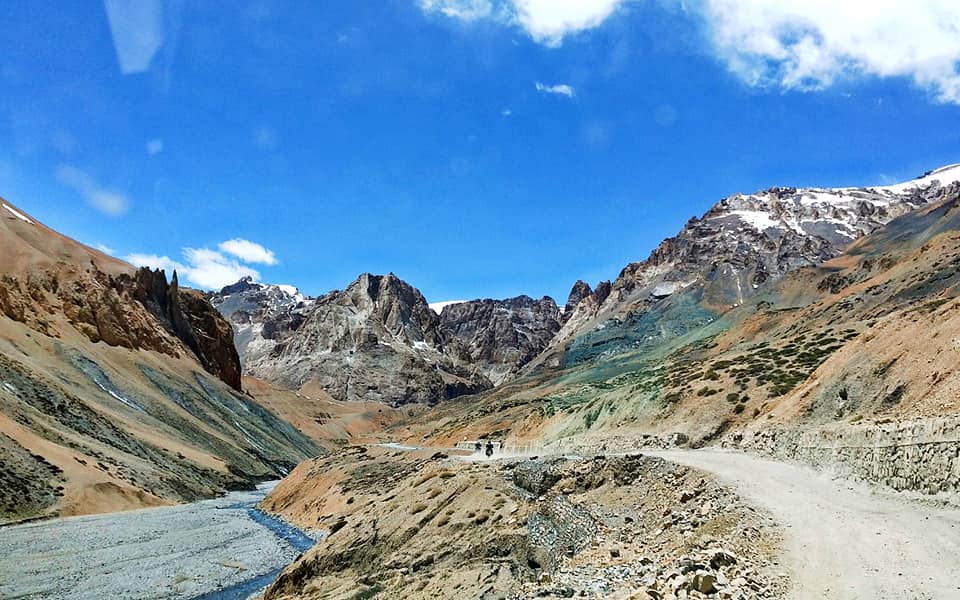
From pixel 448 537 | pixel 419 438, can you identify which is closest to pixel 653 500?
pixel 448 537

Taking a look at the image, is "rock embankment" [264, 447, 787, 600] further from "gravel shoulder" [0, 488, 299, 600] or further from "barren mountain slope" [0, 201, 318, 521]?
"barren mountain slope" [0, 201, 318, 521]

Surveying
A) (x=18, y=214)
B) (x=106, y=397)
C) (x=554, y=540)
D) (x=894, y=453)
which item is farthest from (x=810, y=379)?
(x=18, y=214)

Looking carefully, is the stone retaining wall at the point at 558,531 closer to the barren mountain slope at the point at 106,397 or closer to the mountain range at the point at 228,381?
the mountain range at the point at 228,381

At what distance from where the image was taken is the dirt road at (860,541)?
37.0 ft

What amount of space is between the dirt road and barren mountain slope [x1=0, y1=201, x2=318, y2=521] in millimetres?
52218

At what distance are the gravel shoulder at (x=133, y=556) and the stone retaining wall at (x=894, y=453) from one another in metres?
29.2

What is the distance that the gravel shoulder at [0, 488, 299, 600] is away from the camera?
101 feet

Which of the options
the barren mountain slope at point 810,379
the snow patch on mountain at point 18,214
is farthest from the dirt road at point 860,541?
the snow patch on mountain at point 18,214

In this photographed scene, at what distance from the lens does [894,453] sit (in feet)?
63.5

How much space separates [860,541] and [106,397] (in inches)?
3748

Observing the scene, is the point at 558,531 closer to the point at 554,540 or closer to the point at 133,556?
the point at 554,540

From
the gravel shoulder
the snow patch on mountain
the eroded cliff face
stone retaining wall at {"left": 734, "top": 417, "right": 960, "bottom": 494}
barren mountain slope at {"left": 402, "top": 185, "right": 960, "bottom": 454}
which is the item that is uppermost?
the snow patch on mountain

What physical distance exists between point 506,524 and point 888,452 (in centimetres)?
1249

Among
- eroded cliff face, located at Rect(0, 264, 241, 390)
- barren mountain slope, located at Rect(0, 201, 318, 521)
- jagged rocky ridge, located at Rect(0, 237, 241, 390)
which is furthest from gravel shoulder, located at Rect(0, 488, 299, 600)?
eroded cliff face, located at Rect(0, 264, 241, 390)
